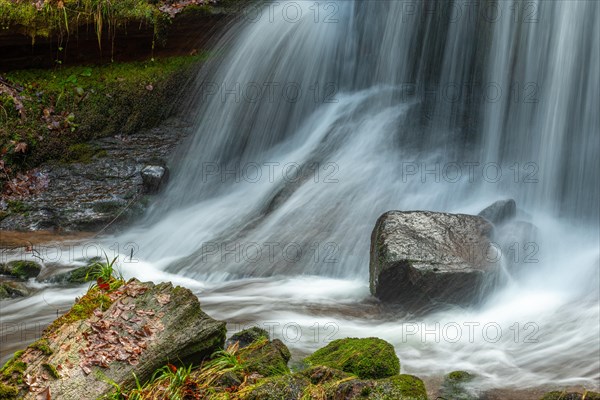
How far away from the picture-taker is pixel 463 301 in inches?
269

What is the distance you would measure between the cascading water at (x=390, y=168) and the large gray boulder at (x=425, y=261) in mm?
207

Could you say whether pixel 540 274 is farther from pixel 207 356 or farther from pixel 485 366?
pixel 207 356

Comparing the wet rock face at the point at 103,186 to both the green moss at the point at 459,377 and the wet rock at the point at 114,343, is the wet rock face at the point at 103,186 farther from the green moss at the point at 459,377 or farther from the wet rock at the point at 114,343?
the green moss at the point at 459,377

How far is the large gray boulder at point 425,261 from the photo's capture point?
6.66 m

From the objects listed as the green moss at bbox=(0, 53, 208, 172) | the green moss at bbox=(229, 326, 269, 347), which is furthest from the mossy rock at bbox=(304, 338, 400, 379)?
the green moss at bbox=(0, 53, 208, 172)

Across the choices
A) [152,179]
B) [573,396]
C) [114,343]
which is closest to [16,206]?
[152,179]

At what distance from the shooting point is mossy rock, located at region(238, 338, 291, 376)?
4.71 meters

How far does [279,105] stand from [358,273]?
4.02 meters

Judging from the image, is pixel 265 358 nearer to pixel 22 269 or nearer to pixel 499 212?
pixel 22 269

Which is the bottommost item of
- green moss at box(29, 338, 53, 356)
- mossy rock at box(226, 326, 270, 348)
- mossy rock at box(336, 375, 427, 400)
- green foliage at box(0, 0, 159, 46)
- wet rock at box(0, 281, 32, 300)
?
wet rock at box(0, 281, 32, 300)

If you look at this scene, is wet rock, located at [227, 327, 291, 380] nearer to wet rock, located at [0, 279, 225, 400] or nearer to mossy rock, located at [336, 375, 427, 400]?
wet rock, located at [0, 279, 225, 400]

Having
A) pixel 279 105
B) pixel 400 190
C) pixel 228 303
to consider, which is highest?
pixel 279 105

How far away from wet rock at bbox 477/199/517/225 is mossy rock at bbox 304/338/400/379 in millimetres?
3421

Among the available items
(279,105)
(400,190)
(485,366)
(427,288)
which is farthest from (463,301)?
(279,105)
